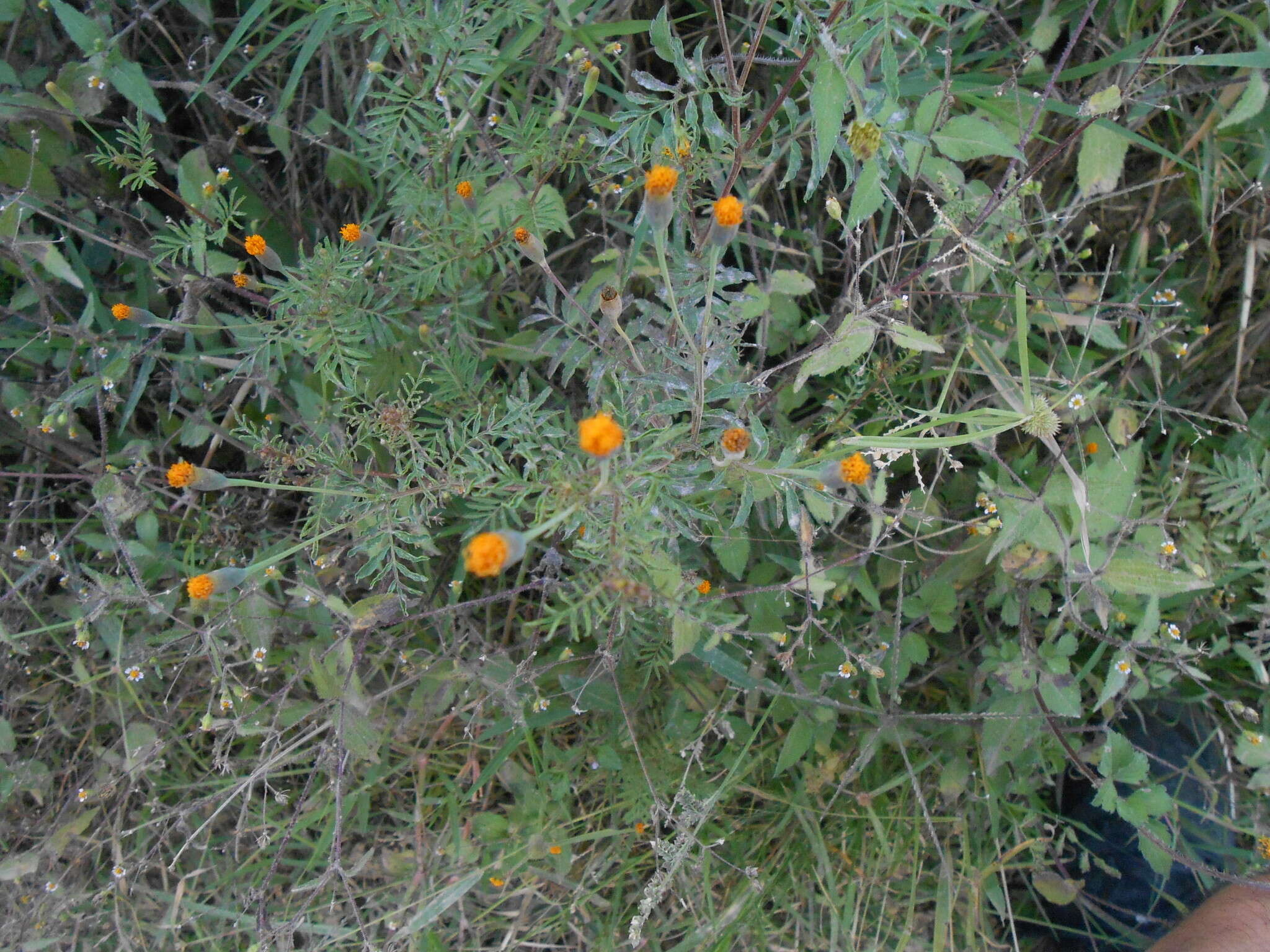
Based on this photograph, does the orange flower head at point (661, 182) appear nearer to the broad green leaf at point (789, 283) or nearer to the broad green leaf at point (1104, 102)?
the broad green leaf at point (789, 283)

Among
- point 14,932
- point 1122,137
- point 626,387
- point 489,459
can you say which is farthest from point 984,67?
point 14,932

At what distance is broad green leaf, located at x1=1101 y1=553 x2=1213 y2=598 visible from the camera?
1791 mm

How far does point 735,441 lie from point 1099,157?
141 centimetres

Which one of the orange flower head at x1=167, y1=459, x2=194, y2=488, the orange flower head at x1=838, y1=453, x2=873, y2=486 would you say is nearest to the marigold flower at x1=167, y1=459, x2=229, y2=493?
the orange flower head at x1=167, y1=459, x2=194, y2=488

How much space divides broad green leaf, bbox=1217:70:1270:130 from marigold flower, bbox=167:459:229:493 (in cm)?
236

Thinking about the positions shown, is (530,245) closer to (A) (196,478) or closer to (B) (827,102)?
(B) (827,102)

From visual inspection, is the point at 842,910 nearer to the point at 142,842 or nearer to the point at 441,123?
the point at 142,842

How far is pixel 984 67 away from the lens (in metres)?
2.11

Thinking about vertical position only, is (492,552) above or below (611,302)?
below

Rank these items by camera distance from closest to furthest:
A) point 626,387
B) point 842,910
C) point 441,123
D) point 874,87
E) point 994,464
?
point 626,387 < point 441,123 < point 874,87 < point 994,464 < point 842,910

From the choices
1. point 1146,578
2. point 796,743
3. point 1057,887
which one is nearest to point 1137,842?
point 1057,887

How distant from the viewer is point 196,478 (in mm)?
1325

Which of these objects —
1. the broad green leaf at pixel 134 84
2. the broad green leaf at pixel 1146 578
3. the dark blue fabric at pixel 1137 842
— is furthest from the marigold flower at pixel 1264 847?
the broad green leaf at pixel 134 84

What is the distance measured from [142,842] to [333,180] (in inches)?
77.3
